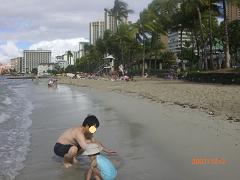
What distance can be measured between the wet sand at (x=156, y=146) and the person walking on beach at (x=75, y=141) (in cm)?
19

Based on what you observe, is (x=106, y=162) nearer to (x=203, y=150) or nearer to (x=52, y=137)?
(x=203, y=150)

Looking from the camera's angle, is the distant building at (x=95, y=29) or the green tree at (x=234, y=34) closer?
the green tree at (x=234, y=34)

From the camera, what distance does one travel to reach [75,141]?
7.18 metres

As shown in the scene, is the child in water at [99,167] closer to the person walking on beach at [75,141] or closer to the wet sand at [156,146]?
the person walking on beach at [75,141]

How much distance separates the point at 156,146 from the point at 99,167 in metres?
2.71

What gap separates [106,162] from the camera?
20.0 ft

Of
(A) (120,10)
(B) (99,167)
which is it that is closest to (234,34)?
(A) (120,10)

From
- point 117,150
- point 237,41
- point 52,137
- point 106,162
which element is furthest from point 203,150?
point 237,41

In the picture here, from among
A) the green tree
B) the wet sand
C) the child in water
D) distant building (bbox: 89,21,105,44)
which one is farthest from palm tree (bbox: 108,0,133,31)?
distant building (bbox: 89,21,105,44)

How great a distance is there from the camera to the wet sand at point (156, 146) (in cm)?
664

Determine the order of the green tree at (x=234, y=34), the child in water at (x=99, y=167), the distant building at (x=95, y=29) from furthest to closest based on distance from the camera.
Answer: the distant building at (x=95, y=29)
the green tree at (x=234, y=34)
the child in water at (x=99, y=167)

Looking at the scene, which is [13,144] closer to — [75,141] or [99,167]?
[75,141]

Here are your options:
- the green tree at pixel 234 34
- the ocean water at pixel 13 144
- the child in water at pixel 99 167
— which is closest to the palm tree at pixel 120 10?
the green tree at pixel 234 34

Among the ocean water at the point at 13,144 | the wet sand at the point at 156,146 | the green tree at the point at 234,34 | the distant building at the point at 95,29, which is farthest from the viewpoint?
the distant building at the point at 95,29
